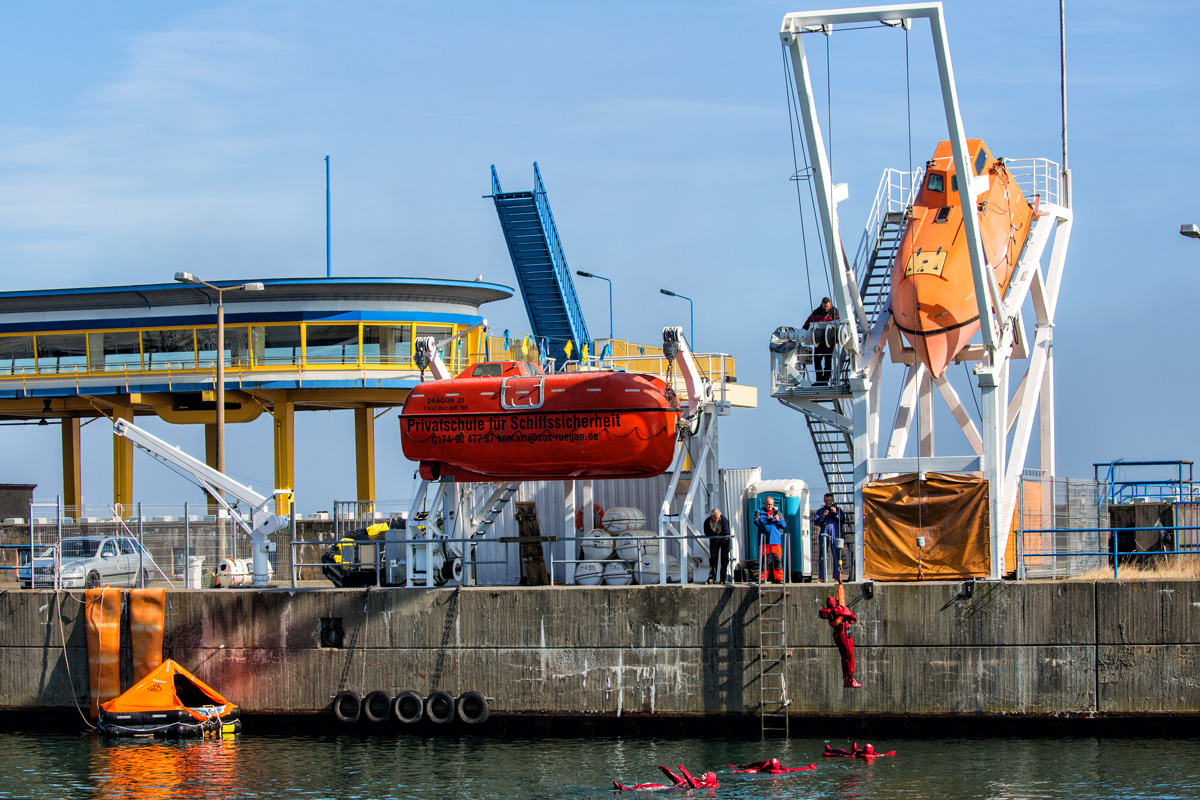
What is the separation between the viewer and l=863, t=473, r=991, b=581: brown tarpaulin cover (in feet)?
84.3

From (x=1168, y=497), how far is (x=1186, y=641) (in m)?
8.97

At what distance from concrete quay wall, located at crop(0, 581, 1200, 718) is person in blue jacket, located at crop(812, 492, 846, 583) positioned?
1196 mm

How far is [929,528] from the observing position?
25.9 meters

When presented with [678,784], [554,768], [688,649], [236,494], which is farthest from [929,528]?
[236,494]

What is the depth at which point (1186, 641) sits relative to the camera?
24453 mm

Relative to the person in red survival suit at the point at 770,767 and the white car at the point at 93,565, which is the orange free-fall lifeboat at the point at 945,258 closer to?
the person in red survival suit at the point at 770,767

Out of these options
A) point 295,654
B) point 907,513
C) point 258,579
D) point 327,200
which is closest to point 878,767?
point 907,513

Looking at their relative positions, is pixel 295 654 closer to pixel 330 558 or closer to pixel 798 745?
pixel 330 558

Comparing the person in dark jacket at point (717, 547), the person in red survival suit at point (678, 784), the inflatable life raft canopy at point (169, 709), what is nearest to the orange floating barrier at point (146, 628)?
the inflatable life raft canopy at point (169, 709)

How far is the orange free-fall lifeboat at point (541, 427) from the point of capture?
89.2ft

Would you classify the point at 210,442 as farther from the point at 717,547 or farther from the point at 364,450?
the point at 717,547

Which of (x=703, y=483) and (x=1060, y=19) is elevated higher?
(x=1060, y=19)

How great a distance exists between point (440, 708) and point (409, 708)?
588mm

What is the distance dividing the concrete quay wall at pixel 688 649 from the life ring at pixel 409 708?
0.28 metres
